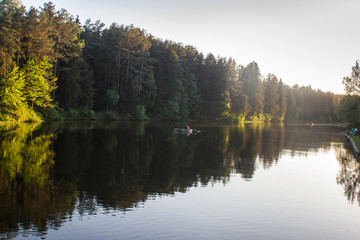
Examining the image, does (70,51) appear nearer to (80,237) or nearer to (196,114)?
(196,114)

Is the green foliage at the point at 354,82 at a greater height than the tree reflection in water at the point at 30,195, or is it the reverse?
the green foliage at the point at 354,82

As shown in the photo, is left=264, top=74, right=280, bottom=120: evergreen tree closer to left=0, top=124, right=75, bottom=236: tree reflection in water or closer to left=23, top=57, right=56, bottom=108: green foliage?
left=23, top=57, right=56, bottom=108: green foliage

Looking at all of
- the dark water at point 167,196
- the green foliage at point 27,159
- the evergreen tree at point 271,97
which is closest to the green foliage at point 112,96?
the green foliage at point 27,159

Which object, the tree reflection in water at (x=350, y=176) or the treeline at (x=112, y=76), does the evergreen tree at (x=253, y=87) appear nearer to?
the treeline at (x=112, y=76)

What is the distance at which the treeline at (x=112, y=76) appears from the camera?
5128cm

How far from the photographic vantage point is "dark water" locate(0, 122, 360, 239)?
1005 cm

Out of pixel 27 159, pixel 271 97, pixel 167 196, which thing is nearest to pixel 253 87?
pixel 271 97

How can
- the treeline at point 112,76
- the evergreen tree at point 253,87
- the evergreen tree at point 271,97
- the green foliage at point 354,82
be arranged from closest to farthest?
1. the treeline at point 112,76
2. the green foliage at point 354,82
3. the evergreen tree at point 253,87
4. the evergreen tree at point 271,97

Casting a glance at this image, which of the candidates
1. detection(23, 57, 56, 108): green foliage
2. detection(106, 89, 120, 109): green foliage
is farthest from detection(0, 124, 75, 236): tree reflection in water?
detection(106, 89, 120, 109): green foliage

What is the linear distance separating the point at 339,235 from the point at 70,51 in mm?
65644

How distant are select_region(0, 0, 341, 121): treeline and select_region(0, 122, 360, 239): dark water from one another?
102 ft

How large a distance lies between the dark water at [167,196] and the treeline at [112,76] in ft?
102

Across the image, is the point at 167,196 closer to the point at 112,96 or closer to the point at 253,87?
the point at 112,96

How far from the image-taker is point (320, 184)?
18422mm
